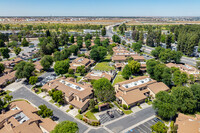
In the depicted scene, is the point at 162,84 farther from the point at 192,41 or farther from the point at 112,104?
the point at 192,41

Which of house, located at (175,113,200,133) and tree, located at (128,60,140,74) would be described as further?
tree, located at (128,60,140,74)

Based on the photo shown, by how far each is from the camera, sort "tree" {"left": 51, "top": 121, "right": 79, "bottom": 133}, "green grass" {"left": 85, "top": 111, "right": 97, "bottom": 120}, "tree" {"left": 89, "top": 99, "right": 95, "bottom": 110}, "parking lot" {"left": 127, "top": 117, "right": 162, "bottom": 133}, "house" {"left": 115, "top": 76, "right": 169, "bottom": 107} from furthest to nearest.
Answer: "house" {"left": 115, "top": 76, "right": 169, "bottom": 107}, "tree" {"left": 89, "top": 99, "right": 95, "bottom": 110}, "green grass" {"left": 85, "top": 111, "right": 97, "bottom": 120}, "parking lot" {"left": 127, "top": 117, "right": 162, "bottom": 133}, "tree" {"left": 51, "top": 121, "right": 79, "bottom": 133}

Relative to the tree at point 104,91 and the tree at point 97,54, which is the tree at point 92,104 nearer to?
the tree at point 104,91

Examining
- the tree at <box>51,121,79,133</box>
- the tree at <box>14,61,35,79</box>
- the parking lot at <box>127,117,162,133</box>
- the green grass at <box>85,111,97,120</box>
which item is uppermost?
the tree at <box>14,61,35,79</box>

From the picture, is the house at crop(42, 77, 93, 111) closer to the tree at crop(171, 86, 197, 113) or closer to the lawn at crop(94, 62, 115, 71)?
the lawn at crop(94, 62, 115, 71)

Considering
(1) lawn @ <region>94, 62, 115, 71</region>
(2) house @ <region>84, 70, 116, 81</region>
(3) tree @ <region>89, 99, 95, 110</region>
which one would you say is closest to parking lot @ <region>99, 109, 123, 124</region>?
(3) tree @ <region>89, 99, 95, 110</region>

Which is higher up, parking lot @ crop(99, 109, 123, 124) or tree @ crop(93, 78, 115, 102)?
tree @ crop(93, 78, 115, 102)

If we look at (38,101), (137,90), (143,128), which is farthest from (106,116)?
(38,101)

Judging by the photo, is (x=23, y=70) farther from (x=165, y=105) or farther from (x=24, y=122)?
(x=165, y=105)
